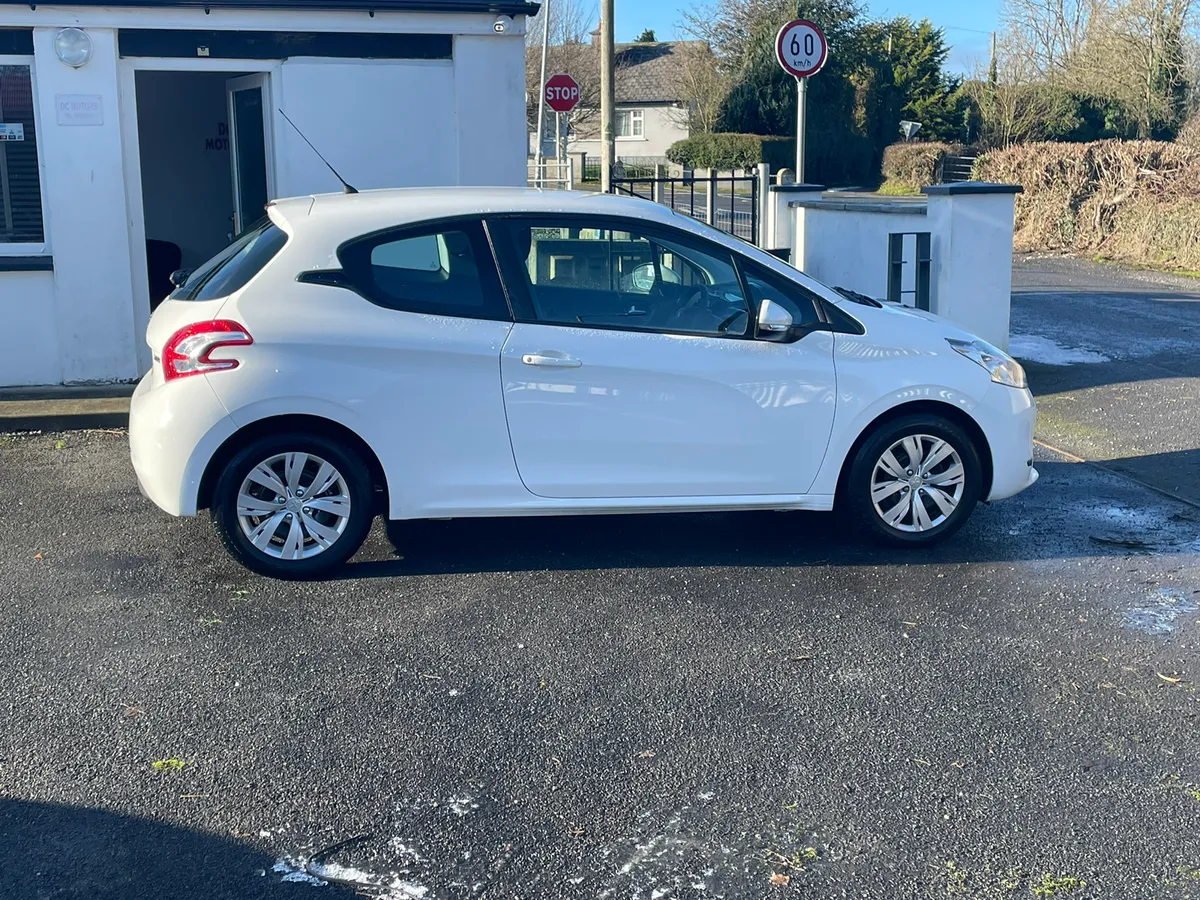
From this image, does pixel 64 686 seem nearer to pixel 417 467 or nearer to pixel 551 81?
pixel 417 467

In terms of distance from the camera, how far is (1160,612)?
5.64m

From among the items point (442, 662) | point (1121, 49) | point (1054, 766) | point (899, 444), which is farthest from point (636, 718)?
point (1121, 49)

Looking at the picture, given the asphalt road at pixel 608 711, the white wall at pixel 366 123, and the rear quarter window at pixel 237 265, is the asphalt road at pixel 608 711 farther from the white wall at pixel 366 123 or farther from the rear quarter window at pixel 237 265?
the white wall at pixel 366 123

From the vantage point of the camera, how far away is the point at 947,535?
21.1 ft

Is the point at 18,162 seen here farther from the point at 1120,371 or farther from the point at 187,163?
the point at 1120,371

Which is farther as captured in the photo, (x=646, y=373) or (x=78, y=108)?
(x=78, y=108)

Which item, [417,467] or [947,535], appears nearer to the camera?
[417,467]

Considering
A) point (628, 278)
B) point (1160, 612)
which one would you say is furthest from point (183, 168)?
point (1160, 612)

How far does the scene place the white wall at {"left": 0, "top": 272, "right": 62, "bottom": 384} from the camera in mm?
9312

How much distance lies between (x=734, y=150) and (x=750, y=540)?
38.9 meters

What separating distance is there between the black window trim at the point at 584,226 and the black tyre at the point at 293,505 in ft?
3.32

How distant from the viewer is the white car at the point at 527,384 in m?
5.73

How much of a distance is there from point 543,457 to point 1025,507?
2922mm

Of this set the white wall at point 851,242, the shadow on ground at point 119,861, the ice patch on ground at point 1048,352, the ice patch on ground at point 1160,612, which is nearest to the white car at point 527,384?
the ice patch on ground at point 1160,612
